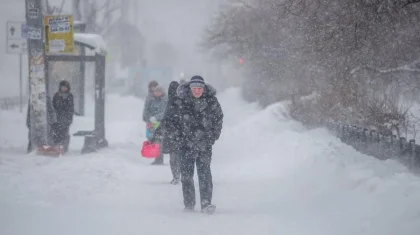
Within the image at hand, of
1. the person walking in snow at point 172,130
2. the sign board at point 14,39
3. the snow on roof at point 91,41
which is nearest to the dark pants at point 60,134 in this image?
the snow on roof at point 91,41

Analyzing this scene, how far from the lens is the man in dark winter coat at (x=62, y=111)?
12.0m

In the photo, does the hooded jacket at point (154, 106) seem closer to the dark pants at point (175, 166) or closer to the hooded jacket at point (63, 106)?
the dark pants at point (175, 166)

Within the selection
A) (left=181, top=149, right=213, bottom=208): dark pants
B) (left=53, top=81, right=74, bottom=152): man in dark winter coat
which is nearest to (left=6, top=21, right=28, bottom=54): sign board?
(left=53, top=81, right=74, bottom=152): man in dark winter coat

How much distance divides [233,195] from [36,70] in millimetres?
5292

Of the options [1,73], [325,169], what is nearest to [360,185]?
[325,169]

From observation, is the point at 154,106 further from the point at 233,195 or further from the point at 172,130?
the point at 172,130

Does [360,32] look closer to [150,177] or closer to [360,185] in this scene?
[360,185]

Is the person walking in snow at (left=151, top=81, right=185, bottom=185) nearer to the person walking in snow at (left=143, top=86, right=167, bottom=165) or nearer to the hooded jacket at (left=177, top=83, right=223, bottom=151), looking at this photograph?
the hooded jacket at (left=177, top=83, right=223, bottom=151)

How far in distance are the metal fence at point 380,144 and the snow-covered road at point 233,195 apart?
0.24 meters

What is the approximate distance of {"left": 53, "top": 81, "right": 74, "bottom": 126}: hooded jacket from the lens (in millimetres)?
12039

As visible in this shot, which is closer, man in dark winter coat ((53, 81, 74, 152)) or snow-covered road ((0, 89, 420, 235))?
snow-covered road ((0, 89, 420, 235))

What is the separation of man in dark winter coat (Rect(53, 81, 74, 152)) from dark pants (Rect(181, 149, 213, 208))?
6.32 m

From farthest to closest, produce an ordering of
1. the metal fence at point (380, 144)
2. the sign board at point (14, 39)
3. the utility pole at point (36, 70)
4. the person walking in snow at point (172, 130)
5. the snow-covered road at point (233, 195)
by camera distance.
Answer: the sign board at point (14, 39) < the utility pole at point (36, 70) < the metal fence at point (380, 144) < the person walking in snow at point (172, 130) < the snow-covered road at point (233, 195)

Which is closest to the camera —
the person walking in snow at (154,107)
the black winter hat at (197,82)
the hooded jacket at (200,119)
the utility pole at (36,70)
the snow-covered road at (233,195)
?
the snow-covered road at (233,195)
